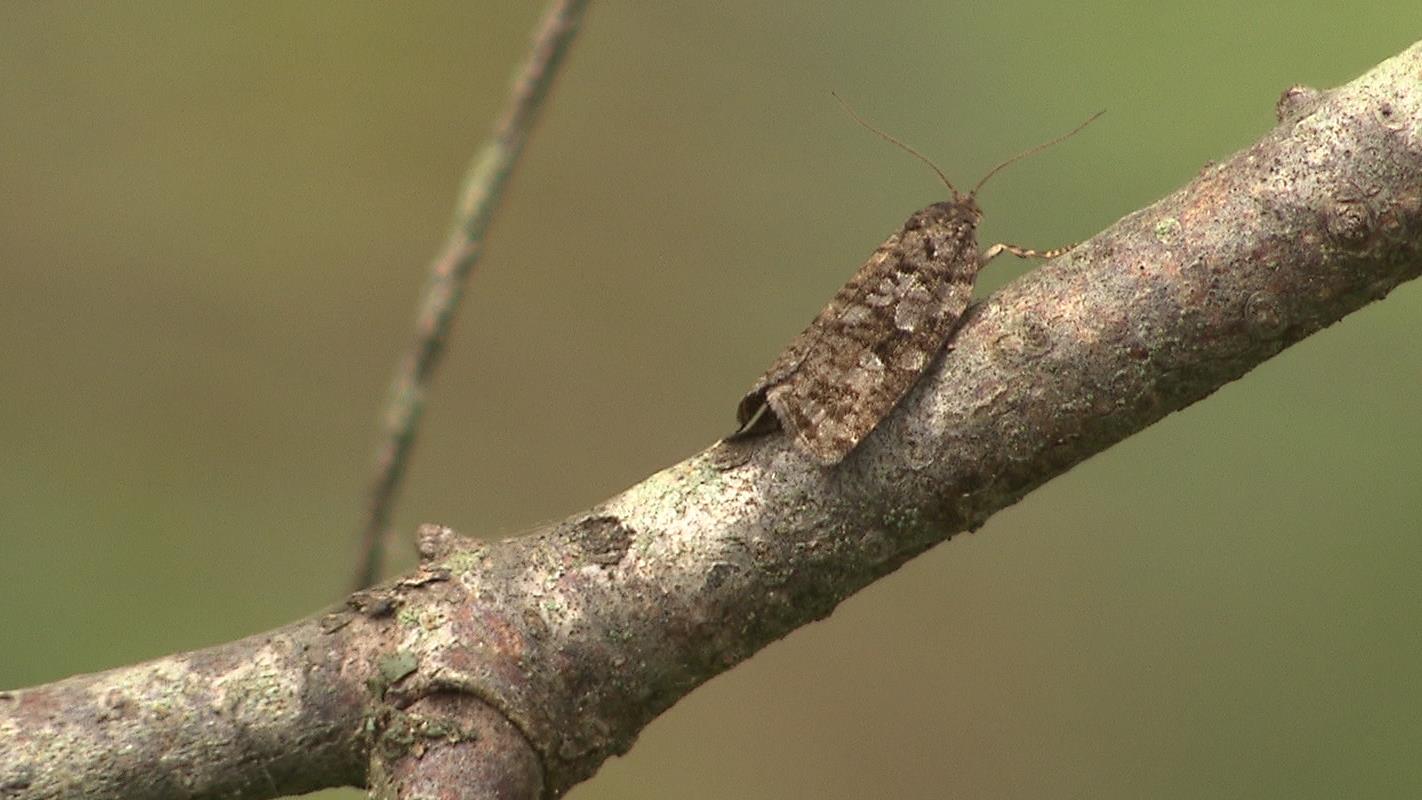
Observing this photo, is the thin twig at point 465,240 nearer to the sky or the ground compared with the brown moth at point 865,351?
nearer to the sky

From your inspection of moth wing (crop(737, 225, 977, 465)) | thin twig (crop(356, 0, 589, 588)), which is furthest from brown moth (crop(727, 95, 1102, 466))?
thin twig (crop(356, 0, 589, 588))

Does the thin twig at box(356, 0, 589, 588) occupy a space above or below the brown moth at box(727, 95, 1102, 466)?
above

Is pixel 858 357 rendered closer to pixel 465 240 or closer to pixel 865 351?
pixel 865 351

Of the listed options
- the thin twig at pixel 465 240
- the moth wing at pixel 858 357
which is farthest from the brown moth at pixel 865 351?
the thin twig at pixel 465 240

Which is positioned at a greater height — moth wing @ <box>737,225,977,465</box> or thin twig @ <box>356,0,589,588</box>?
thin twig @ <box>356,0,589,588</box>

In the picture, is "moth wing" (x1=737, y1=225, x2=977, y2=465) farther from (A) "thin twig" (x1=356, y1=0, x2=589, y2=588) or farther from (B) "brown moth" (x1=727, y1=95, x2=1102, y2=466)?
(A) "thin twig" (x1=356, y1=0, x2=589, y2=588)

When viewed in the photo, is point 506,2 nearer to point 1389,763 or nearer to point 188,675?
point 188,675

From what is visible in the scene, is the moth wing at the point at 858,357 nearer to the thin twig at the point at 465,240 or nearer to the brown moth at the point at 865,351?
the brown moth at the point at 865,351
